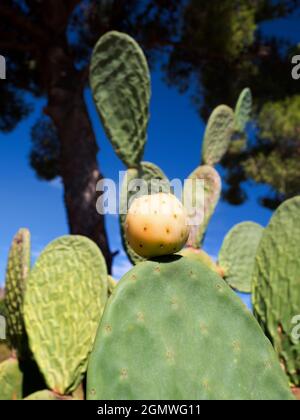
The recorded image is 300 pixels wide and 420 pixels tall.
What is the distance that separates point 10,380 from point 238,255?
5.06ft

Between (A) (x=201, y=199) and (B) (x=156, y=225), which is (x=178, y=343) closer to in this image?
(B) (x=156, y=225)

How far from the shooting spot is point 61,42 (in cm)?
543

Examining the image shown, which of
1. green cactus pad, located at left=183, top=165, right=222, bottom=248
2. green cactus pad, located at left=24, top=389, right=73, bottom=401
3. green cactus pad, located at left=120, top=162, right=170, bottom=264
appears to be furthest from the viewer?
green cactus pad, located at left=183, top=165, right=222, bottom=248

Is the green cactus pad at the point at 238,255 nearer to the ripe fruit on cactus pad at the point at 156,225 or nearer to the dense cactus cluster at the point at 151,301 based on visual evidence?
the dense cactus cluster at the point at 151,301

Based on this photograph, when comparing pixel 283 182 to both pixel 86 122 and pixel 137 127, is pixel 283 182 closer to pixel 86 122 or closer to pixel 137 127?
pixel 86 122

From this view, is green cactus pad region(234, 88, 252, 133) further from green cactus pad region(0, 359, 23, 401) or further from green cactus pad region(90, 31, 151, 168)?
green cactus pad region(0, 359, 23, 401)

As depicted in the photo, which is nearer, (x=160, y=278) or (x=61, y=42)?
(x=160, y=278)

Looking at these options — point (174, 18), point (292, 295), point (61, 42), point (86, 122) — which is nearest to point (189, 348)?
point (292, 295)

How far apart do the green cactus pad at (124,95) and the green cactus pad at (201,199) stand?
0.41 metres

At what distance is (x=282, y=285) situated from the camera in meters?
1.54

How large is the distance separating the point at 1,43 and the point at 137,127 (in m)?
3.87

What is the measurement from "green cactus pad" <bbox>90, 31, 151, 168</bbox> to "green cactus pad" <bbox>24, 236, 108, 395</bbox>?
0.56 m

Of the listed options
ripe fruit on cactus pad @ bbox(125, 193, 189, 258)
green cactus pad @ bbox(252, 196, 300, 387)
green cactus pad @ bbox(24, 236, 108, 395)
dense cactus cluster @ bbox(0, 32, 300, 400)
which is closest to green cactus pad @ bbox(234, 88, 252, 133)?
dense cactus cluster @ bbox(0, 32, 300, 400)

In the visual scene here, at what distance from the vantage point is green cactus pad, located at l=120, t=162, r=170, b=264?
8.18ft
